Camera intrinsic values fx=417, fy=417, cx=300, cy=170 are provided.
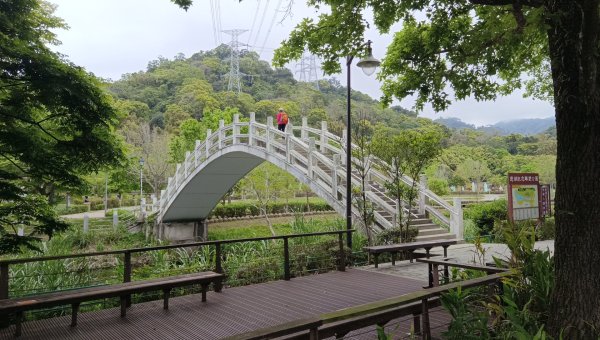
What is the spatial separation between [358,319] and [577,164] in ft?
6.94

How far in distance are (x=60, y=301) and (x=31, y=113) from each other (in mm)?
2390

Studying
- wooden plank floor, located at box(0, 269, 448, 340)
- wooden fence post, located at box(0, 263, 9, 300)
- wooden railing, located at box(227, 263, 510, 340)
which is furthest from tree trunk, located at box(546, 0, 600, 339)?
wooden fence post, located at box(0, 263, 9, 300)

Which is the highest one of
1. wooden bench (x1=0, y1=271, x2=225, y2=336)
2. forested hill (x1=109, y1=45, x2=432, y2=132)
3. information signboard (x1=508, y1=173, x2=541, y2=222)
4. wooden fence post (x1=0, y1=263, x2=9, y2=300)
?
forested hill (x1=109, y1=45, x2=432, y2=132)

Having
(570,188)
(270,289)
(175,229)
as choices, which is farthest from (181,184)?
A: (570,188)

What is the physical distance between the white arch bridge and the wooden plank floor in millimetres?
4512

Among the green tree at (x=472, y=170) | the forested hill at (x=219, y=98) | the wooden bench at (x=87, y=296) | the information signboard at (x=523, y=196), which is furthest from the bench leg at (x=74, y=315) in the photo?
the green tree at (x=472, y=170)

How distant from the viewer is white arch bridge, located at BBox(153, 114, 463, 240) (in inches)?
464

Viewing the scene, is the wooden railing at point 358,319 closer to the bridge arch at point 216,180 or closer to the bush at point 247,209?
the bridge arch at point 216,180

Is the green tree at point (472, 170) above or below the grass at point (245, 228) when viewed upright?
above

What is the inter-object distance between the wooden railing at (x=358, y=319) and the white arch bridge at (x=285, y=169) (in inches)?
269

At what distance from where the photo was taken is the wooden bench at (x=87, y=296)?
4273mm

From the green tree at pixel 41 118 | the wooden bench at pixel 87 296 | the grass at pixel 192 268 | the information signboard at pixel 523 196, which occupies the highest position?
the green tree at pixel 41 118

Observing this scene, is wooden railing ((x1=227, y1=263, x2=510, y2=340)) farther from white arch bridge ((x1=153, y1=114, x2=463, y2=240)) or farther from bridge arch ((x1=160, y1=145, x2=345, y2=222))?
bridge arch ((x1=160, y1=145, x2=345, y2=222))

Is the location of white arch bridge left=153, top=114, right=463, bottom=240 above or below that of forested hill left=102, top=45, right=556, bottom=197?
below
